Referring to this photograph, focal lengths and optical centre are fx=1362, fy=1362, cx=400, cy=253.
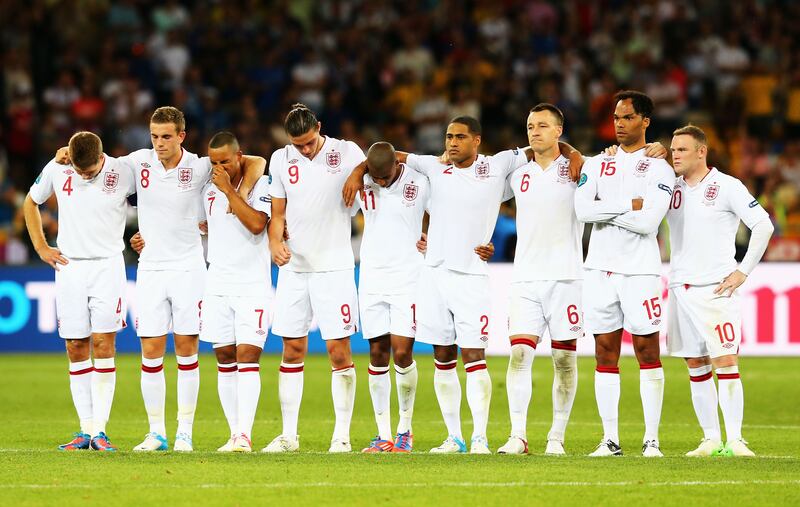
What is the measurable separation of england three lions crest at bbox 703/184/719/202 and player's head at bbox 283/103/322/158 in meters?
2.94

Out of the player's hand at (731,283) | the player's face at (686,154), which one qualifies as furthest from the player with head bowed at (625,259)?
the player's hand at (731,283)

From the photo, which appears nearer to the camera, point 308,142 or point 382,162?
point 382,162

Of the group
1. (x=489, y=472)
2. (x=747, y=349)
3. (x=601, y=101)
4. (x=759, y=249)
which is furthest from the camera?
(x=601, y=101)

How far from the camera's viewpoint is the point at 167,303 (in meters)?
10.4

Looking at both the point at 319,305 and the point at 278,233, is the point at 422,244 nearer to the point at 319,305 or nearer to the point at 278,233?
the point at 319,305

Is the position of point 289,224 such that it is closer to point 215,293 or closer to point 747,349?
point 215,293

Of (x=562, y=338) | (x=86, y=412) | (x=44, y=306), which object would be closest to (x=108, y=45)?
(x=44, y=306)

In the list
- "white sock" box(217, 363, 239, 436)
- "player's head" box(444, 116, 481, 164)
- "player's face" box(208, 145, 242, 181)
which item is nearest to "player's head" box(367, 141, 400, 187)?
"player's head" box(444, 116, 481, 164)

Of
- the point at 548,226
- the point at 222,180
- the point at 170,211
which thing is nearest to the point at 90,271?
the point at 170,211

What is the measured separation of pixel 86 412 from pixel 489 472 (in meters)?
3.46

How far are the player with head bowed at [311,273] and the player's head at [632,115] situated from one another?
2.10m

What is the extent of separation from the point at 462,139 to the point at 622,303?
66.3 inches

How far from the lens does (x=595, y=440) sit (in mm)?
11406

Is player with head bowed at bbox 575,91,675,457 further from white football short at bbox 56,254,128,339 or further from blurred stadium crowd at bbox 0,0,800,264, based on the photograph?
blurred stadium crowd at bbox 0,0,800,264
